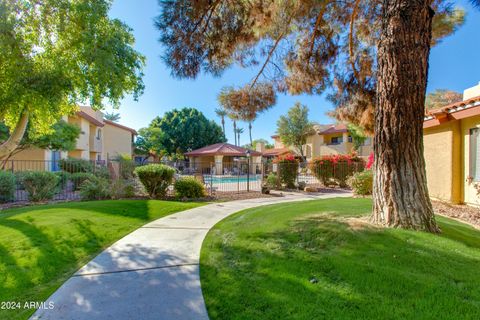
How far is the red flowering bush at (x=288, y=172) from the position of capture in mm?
15234

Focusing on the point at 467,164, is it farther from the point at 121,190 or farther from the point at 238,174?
the point at 121,190

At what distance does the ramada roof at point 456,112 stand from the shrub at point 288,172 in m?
7.33

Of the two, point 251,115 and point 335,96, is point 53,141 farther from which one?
point 335,96

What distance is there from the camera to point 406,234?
400cm

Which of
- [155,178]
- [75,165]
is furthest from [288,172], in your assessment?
[75,165]

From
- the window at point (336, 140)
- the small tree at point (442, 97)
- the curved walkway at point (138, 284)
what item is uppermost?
the small tree at point (442, 97)

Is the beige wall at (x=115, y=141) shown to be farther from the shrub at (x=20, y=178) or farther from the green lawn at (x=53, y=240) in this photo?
the green lawn at (x=53, y=240)

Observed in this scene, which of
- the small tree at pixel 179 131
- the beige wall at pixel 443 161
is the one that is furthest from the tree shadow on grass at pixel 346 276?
the small tree at pixel 179 131

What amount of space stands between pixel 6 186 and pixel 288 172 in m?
13.3

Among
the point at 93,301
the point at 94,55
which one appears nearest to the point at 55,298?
the point at 93,301

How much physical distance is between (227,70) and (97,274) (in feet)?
20.4

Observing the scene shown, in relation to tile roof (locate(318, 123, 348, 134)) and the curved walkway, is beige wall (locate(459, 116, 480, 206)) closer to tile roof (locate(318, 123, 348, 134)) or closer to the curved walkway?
the curved walkway

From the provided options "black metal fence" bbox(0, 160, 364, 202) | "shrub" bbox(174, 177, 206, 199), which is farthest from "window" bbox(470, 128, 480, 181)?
"shrub" bbox(174, 177, 206, 199)

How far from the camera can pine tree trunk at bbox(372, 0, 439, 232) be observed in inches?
171
